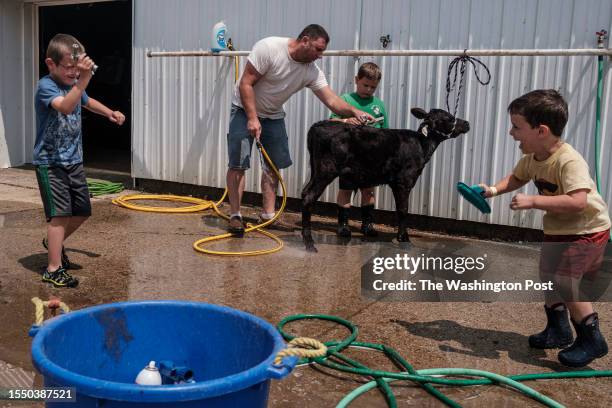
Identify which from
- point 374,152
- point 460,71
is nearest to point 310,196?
point 374,152

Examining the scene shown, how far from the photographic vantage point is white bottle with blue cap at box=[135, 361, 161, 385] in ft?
7.27

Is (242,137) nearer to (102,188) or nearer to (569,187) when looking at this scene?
(102,188)

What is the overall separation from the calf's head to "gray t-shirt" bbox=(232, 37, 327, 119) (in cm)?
101

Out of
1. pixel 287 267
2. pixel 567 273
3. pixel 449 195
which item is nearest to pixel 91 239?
pixel 287 267

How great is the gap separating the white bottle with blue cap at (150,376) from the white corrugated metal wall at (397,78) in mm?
4708

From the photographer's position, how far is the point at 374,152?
5.96m

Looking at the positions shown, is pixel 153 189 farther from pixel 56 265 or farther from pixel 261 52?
pixel 56 265

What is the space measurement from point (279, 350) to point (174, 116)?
6.79m

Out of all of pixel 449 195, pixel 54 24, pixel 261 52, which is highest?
pixel 54 24

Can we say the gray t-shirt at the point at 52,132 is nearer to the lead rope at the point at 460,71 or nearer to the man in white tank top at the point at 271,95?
the man in white tank top at the point at 271,95

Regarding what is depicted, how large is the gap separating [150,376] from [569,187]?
2236 millimetres

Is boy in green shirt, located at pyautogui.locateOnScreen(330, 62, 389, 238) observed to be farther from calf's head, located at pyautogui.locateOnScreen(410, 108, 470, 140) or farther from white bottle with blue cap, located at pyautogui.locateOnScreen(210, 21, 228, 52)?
white bottle with blue cap, located at pyautogui.locateOnScreen(210, 21, 228, 52)

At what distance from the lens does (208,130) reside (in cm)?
813

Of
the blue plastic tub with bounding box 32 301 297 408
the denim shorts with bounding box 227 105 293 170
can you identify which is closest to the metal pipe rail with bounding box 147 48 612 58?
the denim shorts with bounding box 227 105 293 170
